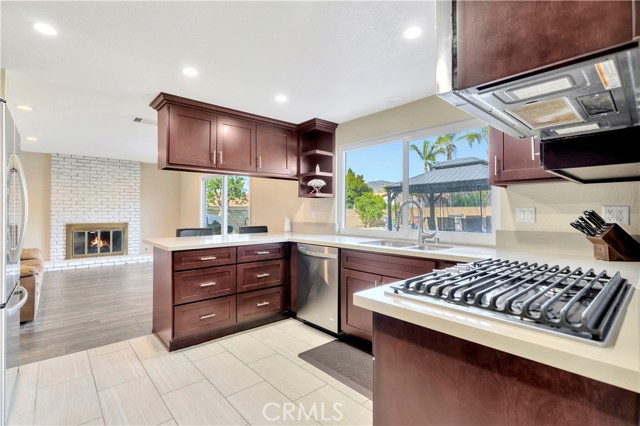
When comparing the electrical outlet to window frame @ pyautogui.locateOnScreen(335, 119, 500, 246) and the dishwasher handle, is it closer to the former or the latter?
window frame @ pyautogui.locateOnScreen(335, 119, 500, 246)

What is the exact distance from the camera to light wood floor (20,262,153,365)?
275 cm

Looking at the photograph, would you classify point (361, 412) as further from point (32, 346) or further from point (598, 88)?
point (32, 346)

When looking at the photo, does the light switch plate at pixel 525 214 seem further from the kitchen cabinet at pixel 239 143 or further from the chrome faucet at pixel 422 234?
the kitchen cabinet at pixel 239 143

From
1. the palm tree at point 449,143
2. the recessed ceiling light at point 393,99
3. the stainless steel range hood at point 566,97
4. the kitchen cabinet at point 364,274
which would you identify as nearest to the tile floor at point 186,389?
the kitchen cabinet at point 364,274

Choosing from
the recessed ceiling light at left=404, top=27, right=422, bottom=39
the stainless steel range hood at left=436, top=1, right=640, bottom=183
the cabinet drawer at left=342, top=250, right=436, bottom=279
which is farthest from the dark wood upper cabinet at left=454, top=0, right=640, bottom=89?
the cabinet drawer at left=342, top=250, right=436, bottom=279

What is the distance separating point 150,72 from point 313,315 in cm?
260

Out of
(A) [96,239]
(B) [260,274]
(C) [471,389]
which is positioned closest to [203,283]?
(B) [260,274]

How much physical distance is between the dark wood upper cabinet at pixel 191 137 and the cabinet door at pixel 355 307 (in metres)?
1.86

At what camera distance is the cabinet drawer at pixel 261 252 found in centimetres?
304

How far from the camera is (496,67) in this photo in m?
0.70

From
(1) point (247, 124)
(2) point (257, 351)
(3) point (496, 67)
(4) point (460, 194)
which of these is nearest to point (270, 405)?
(2) point (257, 351)

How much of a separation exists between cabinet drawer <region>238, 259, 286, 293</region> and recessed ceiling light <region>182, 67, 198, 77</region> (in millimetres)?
1743

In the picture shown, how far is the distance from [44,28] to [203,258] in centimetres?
189

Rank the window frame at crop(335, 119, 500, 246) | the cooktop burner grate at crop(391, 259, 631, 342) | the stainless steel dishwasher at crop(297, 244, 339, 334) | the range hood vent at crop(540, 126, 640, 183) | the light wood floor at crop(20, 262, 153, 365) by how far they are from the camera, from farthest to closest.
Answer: the stainless steel dishwasher at crop(297, 244, 339, 334)
the light wood floor at crop(20, 262, 153, 365)
the window frame at crop(335, 119, 500, 246)
the range hood vent at crop(540, 126, 640, 183)
the cooktop burner grate at crop(391, 259, 631, 342)
